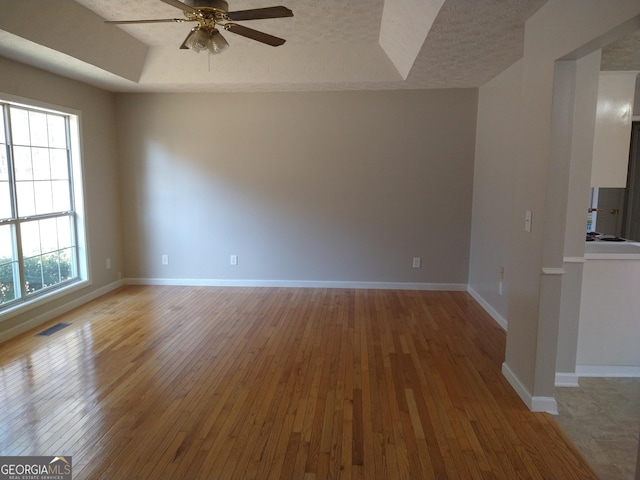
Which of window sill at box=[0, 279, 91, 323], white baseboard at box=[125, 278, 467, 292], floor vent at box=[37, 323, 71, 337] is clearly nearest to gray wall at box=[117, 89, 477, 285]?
white baseboard at box=[125, 278, 467, 292]

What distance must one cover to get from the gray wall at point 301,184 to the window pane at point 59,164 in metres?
0.86

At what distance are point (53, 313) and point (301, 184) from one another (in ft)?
10.2

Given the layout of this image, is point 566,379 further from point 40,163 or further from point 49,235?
point 40,163

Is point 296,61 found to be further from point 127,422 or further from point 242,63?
point 127,422

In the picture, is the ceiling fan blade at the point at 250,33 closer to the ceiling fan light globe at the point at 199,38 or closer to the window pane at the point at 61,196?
the ceiling fan light globe at the point at 199,38

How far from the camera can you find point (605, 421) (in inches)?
96.8

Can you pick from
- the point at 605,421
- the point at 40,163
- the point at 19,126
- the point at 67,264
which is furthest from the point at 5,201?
the point at 605,421

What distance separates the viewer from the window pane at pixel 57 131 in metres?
4.22

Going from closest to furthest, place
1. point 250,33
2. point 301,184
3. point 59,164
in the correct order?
point 250,33 → point 59,164 → point 301,184

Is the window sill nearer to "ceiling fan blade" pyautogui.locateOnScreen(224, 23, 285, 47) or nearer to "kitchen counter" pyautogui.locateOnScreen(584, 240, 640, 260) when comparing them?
"ceiling fan blade" pyautogui.locateOnScreen(224, 23, 285, 47)

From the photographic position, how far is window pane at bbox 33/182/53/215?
4.08 m

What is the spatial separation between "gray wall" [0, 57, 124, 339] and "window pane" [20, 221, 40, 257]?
22.4 inches

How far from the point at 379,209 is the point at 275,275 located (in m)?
1.63

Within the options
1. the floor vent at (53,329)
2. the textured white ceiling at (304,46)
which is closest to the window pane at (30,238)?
the floor vent at (53,329)
